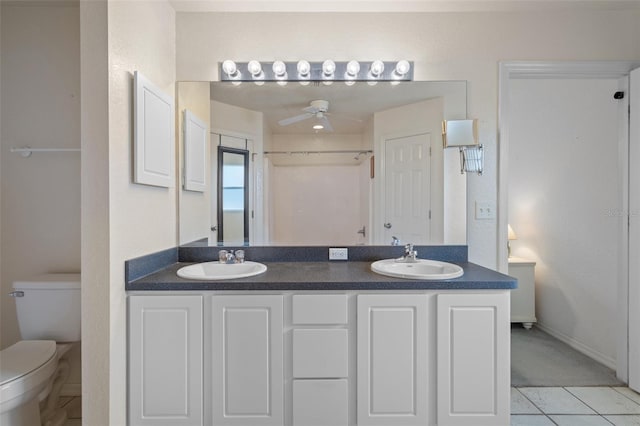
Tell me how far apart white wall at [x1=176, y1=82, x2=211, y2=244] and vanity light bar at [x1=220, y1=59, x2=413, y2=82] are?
0.20m

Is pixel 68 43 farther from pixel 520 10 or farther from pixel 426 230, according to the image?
pixel 520 10

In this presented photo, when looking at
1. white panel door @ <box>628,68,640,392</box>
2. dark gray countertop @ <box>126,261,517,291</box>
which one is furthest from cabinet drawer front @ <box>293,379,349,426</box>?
white panel door @ <box>628,68,640,392</box>

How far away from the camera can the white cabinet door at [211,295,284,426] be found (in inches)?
57.5

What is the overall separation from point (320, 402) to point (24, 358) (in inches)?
56.0

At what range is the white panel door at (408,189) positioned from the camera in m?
1.98

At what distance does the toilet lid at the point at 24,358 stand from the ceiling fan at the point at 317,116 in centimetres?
175

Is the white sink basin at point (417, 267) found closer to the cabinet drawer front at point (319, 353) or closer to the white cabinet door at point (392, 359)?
the white cabinet door at point (392, 359)

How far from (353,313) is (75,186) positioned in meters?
1.88

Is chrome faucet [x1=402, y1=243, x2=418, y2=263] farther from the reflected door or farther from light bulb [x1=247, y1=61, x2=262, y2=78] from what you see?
light bulb [x1=247, y1=61, x2=262, y2=78]

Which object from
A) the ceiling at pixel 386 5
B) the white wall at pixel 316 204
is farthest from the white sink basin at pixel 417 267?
the ceiling at pixel 386 5

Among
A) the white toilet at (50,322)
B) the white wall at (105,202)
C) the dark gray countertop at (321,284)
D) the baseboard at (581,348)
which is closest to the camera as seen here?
the white wall at (105,202)

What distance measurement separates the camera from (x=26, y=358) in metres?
1.47

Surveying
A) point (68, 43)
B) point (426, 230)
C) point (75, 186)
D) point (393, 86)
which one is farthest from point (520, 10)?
point (75, 186)

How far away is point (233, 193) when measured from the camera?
6.70ft
